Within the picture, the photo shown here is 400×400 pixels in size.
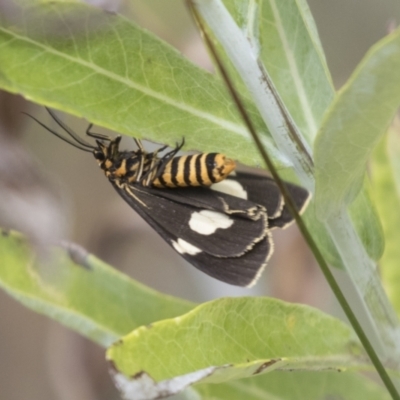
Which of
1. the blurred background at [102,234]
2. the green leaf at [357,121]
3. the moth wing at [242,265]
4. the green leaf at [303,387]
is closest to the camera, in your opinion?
the green leaf at [357,121]

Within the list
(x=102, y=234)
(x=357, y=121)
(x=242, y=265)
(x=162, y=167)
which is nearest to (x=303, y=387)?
(x=242, y=265)

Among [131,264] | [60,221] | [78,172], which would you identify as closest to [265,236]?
[60,221]

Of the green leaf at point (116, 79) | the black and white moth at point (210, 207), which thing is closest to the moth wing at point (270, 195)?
the black and white moth at point (210, 207)

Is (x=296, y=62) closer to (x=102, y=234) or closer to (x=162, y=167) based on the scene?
(x=162, y=167)

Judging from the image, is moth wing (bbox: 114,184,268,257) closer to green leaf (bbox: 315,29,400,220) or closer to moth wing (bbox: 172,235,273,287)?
moth wing (bbox: 172,235,273,287)

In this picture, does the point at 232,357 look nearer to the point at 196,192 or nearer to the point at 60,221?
the point at 196,192

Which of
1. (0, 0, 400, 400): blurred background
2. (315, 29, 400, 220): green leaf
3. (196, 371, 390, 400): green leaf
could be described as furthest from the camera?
(0, 0, 400, 400): blurred background

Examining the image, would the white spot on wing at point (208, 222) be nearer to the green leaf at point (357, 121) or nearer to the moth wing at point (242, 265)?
the moth wing at point (242, 265)

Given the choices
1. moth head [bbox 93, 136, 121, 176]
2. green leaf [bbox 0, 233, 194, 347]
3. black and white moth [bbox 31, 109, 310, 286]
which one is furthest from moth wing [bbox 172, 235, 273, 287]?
moth head [bbox 93, 136, 121, 176]
